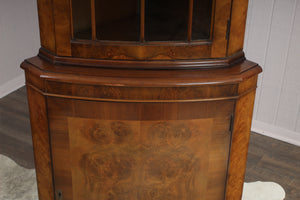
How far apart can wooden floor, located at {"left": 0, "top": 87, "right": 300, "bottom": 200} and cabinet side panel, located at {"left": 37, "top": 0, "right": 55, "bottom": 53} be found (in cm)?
99

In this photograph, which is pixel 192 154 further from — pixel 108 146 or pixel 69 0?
pixel 69 0

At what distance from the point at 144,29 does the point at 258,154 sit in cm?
130

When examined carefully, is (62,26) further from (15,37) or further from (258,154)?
(15,37)

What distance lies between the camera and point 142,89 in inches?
40.3

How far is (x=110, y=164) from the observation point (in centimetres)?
114

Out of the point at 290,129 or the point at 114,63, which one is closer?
the point at 114,63

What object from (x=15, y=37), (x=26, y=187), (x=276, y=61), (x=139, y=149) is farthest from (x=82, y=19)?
(x=15, y=37)

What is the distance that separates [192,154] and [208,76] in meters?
0.26

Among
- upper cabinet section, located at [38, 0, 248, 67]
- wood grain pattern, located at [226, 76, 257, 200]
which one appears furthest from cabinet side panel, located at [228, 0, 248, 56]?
wood grain pattern, located at [226, 76, 257, 200]

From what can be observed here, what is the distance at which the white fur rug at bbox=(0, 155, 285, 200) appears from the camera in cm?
166

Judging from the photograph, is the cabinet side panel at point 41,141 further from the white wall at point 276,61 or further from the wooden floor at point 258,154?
the white wall at point 276,61

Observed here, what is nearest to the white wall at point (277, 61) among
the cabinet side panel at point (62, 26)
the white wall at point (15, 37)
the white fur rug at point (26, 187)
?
the white fur rug at point (26, 187)

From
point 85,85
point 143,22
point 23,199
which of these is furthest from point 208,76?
point 23,199

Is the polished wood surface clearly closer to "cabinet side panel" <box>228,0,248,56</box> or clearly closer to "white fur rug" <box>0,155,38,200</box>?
"cabinet side panel" <box>228,0,248,56</box>
